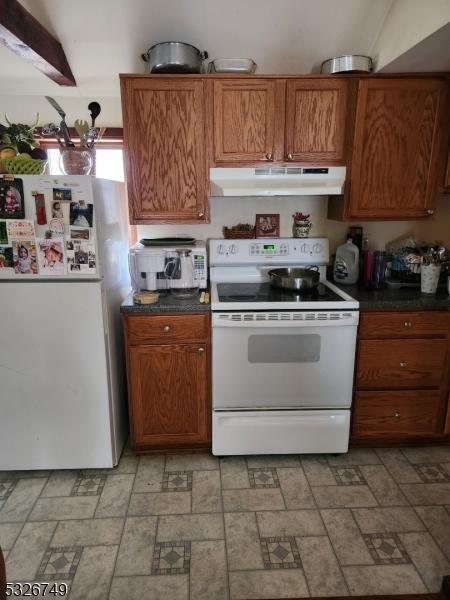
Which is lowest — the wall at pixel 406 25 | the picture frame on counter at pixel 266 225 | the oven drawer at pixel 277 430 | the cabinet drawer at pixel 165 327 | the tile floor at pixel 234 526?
the tile floor at pixel 234 526

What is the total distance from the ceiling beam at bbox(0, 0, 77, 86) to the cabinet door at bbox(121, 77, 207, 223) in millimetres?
425

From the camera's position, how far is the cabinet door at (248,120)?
7.14 ft

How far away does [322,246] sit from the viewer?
2654 mm

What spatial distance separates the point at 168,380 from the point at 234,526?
0.80 meters

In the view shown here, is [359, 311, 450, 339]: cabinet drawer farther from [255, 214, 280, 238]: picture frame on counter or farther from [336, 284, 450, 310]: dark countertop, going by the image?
[255, 214, 280, 238]: picture frame on counter

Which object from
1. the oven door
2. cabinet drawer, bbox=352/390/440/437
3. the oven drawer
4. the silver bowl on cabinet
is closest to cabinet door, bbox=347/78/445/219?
the silver bowl on cabinet

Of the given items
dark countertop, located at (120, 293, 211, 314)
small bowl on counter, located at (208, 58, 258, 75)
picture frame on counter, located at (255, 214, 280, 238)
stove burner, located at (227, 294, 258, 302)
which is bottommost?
dark countertop, located at (120, 293, 211, 314)

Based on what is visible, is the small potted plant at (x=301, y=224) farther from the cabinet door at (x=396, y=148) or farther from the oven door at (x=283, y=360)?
the oven door at (x=283, y=360)

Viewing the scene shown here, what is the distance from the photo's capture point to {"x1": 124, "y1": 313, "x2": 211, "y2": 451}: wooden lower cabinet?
2162 millimetres

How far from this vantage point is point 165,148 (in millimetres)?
2221

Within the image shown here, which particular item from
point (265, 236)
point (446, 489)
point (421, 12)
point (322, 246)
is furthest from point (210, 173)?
point (446, 489)

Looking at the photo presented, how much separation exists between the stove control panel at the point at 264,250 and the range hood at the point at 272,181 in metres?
0.43

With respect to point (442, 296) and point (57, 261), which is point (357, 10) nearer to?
point (442, 296)

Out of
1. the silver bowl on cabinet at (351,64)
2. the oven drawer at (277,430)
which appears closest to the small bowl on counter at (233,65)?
the silver bowl on cabinet at (351,64)
